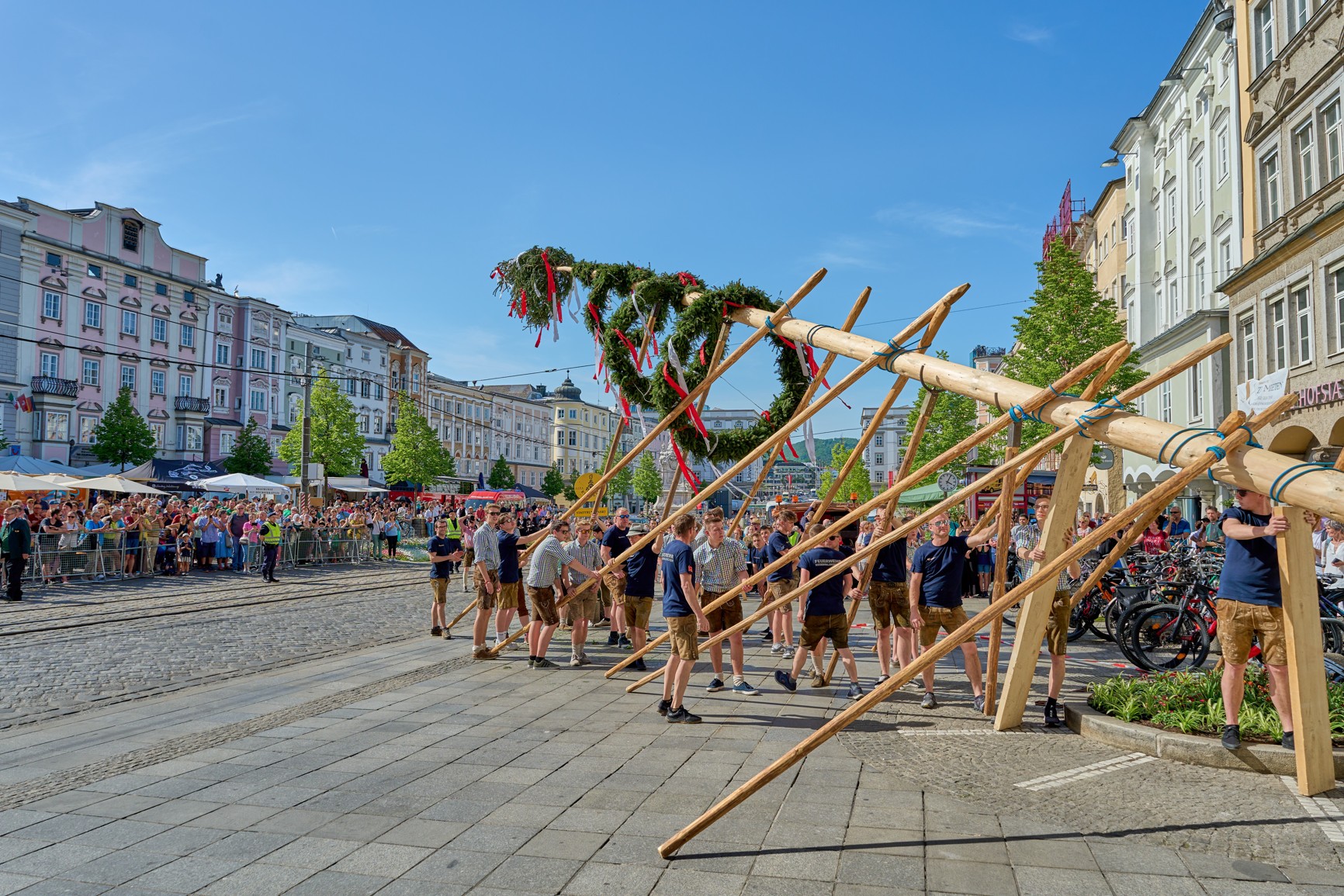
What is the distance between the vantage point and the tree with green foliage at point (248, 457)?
48844mm

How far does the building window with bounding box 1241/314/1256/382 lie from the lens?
22.3m

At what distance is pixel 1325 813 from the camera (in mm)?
5105

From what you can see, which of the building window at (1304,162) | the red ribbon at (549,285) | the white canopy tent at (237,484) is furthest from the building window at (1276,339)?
the white canopy tent at (237,484)

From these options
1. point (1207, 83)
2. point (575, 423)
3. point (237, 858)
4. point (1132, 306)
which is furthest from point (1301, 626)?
point (575, 423)

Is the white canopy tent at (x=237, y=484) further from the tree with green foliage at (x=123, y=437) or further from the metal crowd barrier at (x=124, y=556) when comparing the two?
the tree with green foliage at (x=123, y=437)

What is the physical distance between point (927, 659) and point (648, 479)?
315 feet

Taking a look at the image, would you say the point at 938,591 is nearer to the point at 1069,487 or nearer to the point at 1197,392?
the point at 1069,487

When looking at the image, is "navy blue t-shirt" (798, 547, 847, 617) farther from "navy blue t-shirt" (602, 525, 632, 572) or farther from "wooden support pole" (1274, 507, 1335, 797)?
"wooden support pole" (1274, 507, 1335, 797)

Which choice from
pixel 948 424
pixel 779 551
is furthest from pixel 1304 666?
pixel 948 424

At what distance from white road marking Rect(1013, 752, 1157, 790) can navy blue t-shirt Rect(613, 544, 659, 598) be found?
16.8 feet

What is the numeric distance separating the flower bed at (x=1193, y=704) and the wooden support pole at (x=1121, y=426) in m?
1.76

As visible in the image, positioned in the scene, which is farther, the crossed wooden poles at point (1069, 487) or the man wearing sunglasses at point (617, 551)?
the man wearing sunglasses at point (617, 551)

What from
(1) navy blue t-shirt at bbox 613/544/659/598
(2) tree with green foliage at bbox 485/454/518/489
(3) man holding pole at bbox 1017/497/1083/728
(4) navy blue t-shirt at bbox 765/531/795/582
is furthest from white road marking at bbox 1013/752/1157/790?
(2) tree with green foliage at bbox 485/454/518/489

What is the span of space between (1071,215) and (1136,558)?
39.1 m
